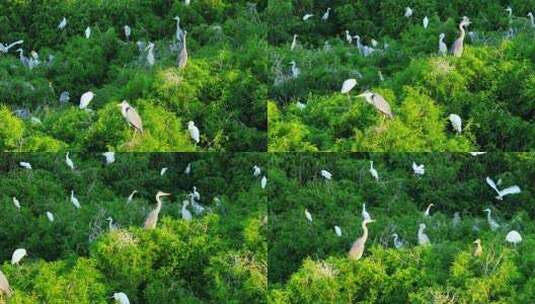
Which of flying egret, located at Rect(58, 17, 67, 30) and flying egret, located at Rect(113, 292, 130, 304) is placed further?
flying egret, located at Rect(58, 17, 67, 30)

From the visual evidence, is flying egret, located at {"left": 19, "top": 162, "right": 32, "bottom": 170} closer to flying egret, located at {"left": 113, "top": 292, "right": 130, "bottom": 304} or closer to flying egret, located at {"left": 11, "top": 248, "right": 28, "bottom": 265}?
flying egret, located at {"left": 11, "top": 248, "right": 28, "bottom": 265}

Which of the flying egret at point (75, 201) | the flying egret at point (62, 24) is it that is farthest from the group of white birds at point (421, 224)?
the flying egret at point (62, 24)

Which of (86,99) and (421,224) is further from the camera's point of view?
(86,99)

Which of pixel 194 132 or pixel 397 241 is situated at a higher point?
pixel 194 132

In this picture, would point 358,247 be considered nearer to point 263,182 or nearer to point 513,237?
point 263,182

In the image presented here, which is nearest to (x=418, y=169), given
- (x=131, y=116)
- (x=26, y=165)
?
(x=131, y=116)

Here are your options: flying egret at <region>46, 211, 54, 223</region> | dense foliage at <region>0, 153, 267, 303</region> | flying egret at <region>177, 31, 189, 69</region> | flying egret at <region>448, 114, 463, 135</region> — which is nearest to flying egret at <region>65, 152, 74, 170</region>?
dense foliage at <region>0, 153, 267, 303</region>
